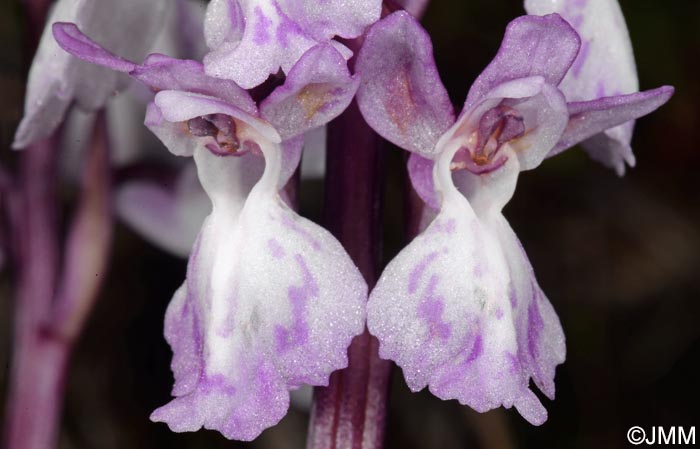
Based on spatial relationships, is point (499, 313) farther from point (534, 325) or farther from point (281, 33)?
point (281, 33)

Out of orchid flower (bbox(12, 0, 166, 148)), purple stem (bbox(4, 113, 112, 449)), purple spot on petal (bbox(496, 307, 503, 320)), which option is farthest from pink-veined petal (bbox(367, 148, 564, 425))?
purple stem (bbox(4, 113, 112, 449))

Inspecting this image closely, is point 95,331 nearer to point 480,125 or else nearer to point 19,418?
point 19,418

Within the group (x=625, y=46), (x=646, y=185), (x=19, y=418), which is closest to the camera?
(x=625, y=46)

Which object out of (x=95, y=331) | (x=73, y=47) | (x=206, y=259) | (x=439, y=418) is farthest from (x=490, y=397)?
(x=95, y=331)

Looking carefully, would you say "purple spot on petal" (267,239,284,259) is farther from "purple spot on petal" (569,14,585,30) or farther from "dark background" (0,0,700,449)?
"dark background" (0,0,700,449)

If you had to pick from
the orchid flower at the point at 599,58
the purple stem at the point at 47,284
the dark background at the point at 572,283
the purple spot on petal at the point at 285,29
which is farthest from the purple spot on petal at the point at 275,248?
the dark background at the point at 572,283
